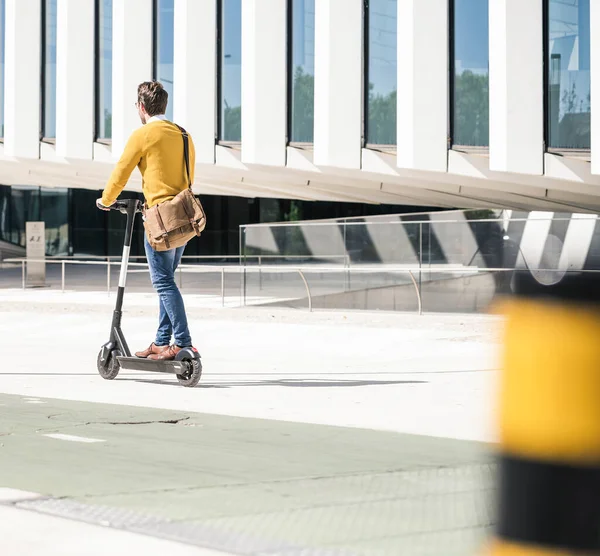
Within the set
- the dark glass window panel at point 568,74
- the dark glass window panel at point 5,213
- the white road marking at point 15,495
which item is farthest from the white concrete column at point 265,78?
the dark glass window panel at point 5,213

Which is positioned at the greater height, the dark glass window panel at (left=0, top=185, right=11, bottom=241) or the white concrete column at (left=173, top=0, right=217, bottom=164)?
the white concrete column at (left=173, top=0, right=217, bottom=164)

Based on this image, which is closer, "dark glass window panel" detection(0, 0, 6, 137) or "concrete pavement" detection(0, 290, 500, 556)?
"concrete pavement" detection(0, 290, 500, 556)

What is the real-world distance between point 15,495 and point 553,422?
3.34m

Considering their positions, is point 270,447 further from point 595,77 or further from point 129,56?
point 129,56

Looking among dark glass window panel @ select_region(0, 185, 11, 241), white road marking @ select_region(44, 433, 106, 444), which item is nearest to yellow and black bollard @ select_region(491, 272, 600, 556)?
white road marking @ select_region(44, 433, 106, 444)

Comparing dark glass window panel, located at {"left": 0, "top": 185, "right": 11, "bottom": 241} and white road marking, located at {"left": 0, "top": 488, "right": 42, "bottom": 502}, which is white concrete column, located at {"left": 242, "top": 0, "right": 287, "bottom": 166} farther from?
dark glass window panel, located at {"left": 0, "top": 185, "right": 11, "bottom": 241}

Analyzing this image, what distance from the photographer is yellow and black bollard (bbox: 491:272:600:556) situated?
1.56 metres

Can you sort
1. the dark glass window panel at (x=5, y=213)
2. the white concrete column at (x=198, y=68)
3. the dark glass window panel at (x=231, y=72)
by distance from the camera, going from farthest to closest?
the dark glass window panel at (x=5, y=213) < the white concrete column at (x=198, y=68) < the dark glass window panel at (x=231, y=72)

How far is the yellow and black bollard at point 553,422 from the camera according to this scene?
5.12ft

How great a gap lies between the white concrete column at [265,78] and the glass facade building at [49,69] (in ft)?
19.7

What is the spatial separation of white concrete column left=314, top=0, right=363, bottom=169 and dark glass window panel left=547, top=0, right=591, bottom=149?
3.96m

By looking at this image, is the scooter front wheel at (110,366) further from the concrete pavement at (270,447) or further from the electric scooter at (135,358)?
the concrete pavement at (270,447)

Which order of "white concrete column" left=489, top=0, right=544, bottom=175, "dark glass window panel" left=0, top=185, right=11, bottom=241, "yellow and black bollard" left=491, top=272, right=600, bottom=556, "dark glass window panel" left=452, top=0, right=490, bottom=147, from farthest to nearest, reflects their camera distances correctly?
"dark glass window panel" left=0, top=185, right=11, bottom=241 → "dark glass window panel" left=452, top=0, right=490, bottom=147 → "white concrete column" left=489, top=0, right=544, bottom=175 → "yellow and black bollard" left=491, top=272, right=600, bottom=556

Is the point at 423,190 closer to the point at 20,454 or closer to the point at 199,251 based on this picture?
the point at 20,454
